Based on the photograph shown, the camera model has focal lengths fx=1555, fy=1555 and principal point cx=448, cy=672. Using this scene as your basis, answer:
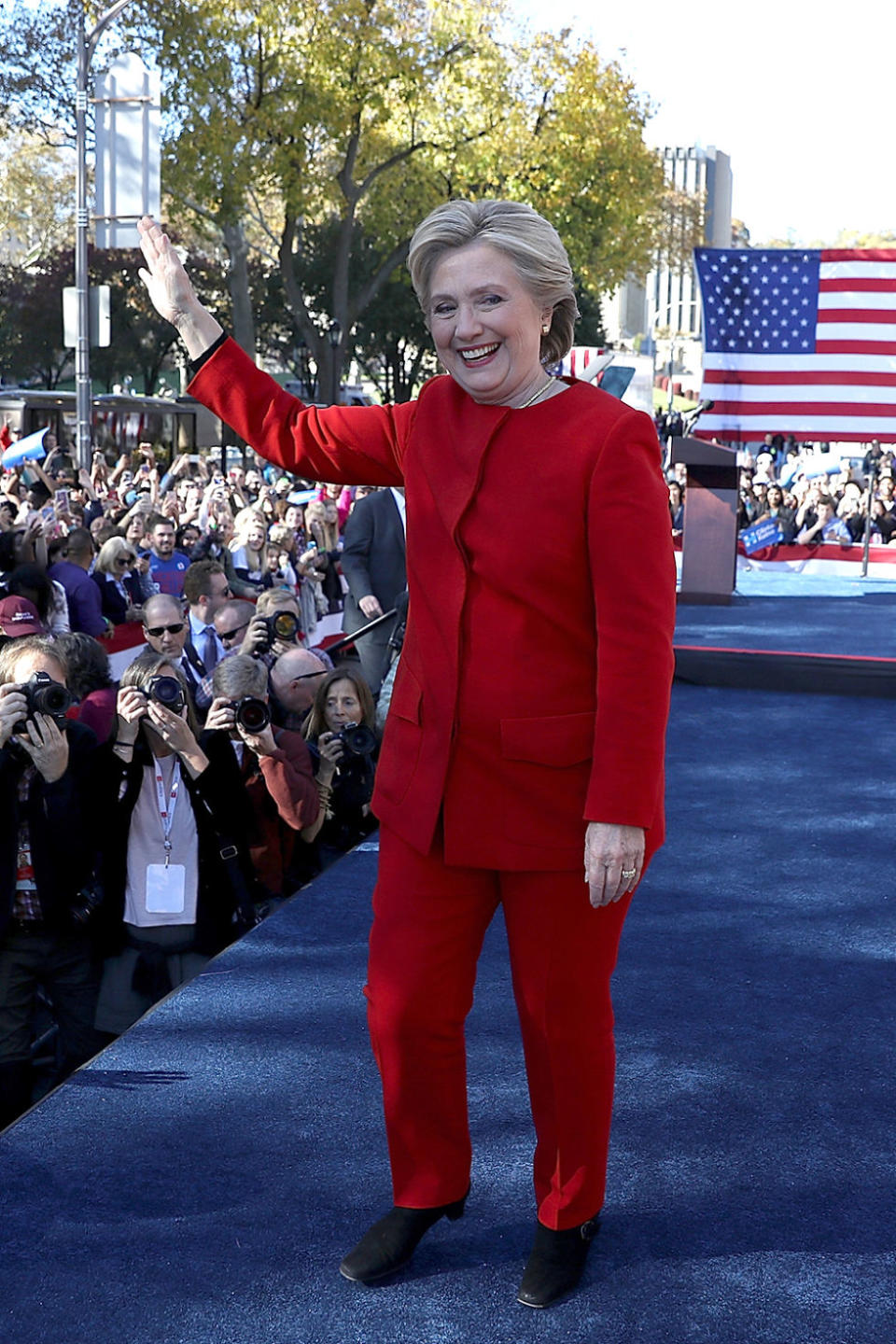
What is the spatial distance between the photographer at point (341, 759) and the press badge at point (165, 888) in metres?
0.70

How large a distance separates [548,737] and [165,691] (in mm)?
1870

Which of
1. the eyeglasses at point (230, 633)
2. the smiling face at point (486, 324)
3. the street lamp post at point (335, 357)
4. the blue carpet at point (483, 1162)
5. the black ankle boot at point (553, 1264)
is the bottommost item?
the blue carpet at point (483, 1162)

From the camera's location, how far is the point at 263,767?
458cm

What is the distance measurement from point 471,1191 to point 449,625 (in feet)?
3.76

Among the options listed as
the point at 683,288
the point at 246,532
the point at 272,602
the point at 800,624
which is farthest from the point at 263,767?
the point at 683,288

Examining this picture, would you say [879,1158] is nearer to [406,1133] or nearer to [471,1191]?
[471,1191]

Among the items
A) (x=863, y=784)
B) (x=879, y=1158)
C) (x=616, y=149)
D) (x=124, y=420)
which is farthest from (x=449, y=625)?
(x=124, y=420)

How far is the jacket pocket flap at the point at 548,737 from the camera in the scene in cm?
247

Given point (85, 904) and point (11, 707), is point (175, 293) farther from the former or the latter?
point (85, 904)

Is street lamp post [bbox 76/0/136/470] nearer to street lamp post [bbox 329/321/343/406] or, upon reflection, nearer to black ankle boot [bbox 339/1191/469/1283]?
street lamp post [bbox 329/321/343/406]

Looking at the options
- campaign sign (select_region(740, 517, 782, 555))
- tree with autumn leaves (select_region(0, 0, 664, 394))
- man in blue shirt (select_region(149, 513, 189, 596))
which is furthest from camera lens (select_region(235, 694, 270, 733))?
tree with autumn leaves (select_region(0, 0, 664, 394))

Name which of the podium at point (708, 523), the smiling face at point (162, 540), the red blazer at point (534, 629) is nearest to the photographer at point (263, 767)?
the red blazer at point (534, 629)

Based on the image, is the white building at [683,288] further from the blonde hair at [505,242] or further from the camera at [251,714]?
the blonde hair at [505,242]

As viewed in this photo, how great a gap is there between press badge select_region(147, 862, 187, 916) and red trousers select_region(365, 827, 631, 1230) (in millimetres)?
1744
